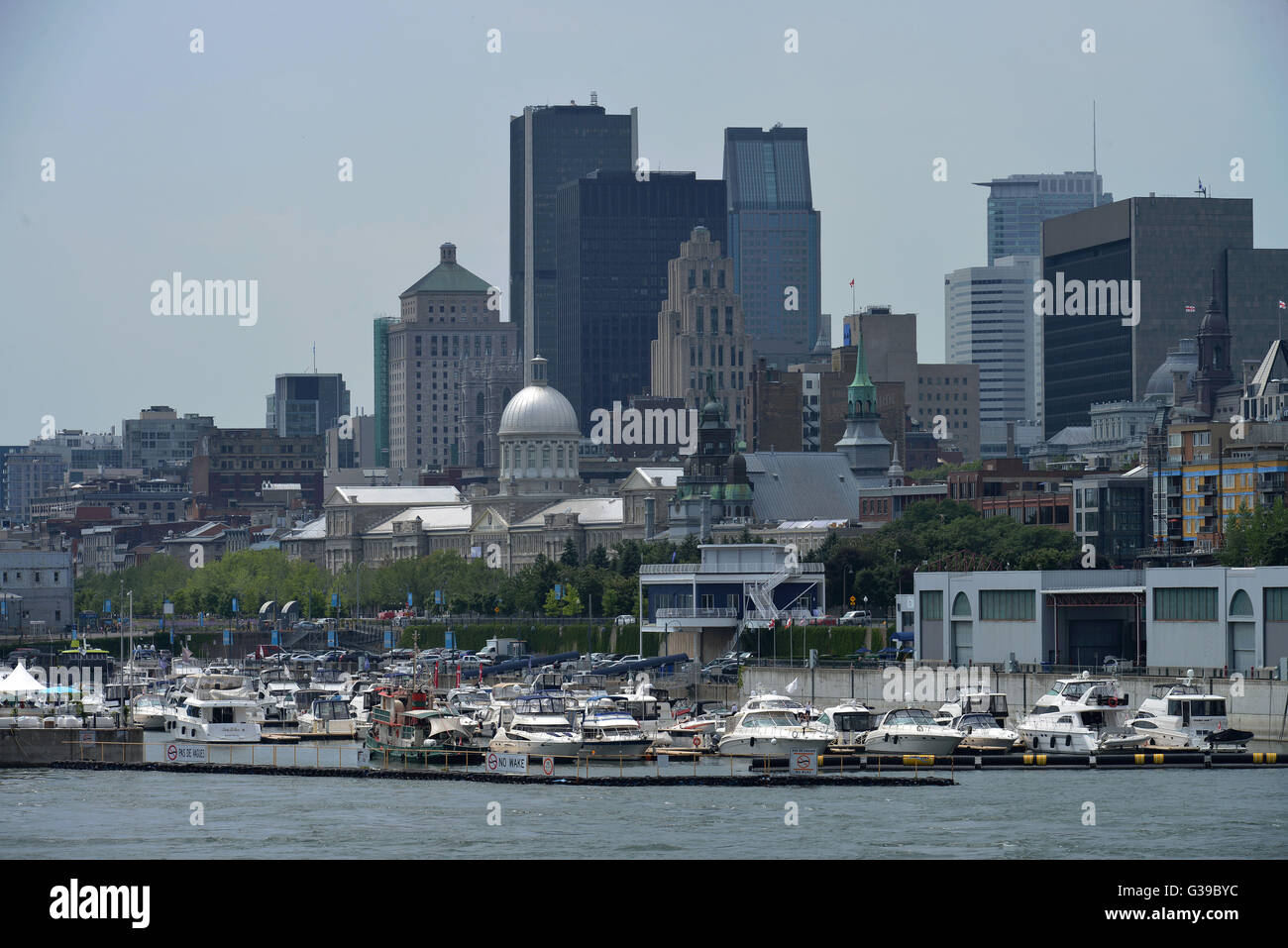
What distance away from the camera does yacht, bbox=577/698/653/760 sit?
75.6 m

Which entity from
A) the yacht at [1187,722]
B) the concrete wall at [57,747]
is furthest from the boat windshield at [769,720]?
the concrete wall at [57,747]

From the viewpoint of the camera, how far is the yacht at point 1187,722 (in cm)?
7481

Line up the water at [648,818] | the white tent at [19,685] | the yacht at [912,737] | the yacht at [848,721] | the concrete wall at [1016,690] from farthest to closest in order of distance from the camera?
1. the white tent at [19,685]
2. the yacht at [848,721]
3. the concrete wall at [1016,690]
4. the yacht at [912,737]
5. the water at [648,818]

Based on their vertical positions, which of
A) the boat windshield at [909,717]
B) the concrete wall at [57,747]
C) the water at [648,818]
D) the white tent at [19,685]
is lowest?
the water at [648,818]

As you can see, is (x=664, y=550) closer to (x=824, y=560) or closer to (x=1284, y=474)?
(x=824, y=560)

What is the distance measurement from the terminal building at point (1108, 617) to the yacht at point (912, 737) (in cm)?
1303

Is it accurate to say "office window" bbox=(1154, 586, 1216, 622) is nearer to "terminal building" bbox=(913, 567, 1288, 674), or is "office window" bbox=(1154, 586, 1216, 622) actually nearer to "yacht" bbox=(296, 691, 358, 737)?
"terminal building" bbox=(913, 567, 1288, 674)

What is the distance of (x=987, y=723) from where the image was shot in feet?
256

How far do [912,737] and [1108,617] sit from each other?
26.6 meters

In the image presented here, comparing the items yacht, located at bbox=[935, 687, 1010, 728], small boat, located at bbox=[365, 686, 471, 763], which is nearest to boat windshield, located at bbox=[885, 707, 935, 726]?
yacht, located at bbox=[935, 687, 1010, 728]

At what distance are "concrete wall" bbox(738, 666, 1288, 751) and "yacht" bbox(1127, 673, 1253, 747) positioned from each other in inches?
46.8

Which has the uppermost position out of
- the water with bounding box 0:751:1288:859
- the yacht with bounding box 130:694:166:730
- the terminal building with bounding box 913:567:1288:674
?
the terminal building with bounding box 913:567:1288:674

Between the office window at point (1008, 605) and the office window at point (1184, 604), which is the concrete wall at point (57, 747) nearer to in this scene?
the office window at point (1008, 605)
